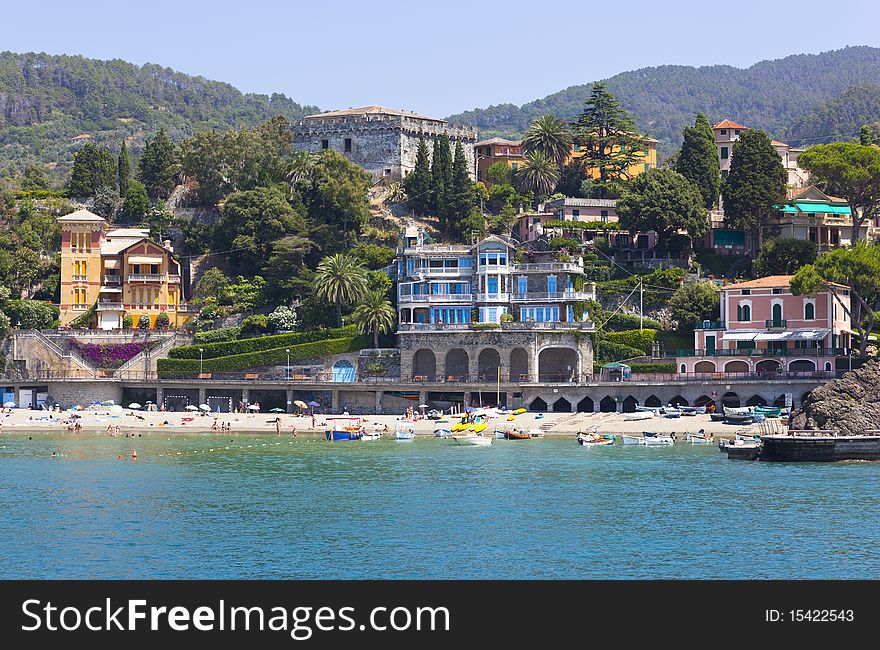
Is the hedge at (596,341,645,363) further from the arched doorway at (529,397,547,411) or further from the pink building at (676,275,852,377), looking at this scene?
the arched doorway at (529,397,547,411)

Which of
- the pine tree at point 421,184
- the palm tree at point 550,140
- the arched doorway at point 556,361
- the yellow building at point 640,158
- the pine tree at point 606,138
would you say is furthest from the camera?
the yellow building at point 640,158

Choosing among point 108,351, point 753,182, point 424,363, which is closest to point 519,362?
point 424,363

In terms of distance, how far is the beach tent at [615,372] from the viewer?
9319 cm

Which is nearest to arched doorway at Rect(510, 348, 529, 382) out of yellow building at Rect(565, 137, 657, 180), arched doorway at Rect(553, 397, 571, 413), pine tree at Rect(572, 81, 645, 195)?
arched doorway at Rect(553, 397, 571, 413)

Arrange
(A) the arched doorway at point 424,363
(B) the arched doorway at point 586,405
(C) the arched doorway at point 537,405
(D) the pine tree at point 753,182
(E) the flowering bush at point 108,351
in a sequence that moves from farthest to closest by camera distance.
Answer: (E) the flowering bush at point 108,351
(D) the pine tree at point 753,182
(A) the arched doorway at point 424,363
(C) the arched doorway at point 537,405
(B) the arched doorway at point 586,405

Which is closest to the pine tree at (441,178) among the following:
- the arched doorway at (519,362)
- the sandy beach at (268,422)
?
the arched doorway at (519,362)

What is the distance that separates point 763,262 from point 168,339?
155 feet

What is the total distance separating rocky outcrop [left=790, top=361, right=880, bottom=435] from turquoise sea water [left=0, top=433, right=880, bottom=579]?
4.07 m

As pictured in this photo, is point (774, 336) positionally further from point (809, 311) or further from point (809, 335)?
point (809, 311)

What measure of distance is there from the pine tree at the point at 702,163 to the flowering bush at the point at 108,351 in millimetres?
46641

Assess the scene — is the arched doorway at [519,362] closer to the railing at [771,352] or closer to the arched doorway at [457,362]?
the arched doorway at [457,362]

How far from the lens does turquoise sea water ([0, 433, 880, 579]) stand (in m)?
45.0

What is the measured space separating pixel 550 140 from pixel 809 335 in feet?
129

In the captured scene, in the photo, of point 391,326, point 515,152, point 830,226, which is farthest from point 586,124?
point 391,326
